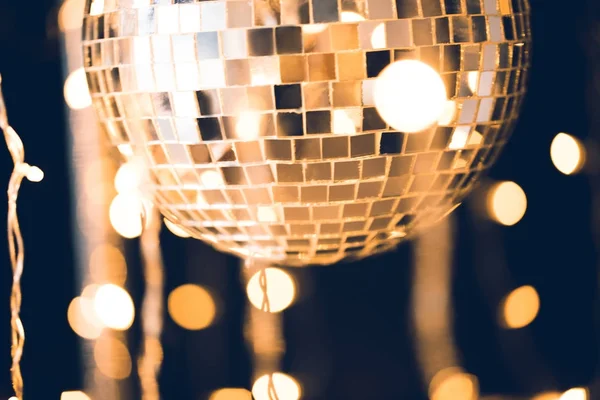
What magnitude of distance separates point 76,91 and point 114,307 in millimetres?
286

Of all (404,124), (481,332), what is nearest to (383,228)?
(404,124)

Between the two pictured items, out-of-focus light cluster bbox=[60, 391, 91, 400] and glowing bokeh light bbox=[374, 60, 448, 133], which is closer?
glowing bokeh light bbox=[374, 60, 448, 133]

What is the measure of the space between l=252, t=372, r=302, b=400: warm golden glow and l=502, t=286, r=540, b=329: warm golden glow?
0.98 feet

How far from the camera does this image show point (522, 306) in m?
0.87

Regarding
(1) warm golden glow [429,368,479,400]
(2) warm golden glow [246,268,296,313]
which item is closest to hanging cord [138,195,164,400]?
(2) warm golden glow [246,268,296,313]

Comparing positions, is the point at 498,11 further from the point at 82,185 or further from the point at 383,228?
the point at 82,185

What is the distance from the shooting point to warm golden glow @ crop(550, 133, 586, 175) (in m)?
0.83

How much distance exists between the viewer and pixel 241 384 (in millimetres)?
911

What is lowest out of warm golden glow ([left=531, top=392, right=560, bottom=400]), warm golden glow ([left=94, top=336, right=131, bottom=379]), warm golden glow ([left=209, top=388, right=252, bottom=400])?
warm golden glow ([left=531, top=392, right=560, bottom=400])

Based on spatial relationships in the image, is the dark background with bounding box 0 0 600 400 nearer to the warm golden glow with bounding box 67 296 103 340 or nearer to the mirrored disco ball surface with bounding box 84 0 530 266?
the warm golden glow with bounding box 67 296 103 340

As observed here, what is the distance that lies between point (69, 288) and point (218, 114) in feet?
1.92

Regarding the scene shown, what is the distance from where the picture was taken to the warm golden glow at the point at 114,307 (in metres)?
0.88

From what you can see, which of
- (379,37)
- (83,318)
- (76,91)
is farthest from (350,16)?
(83,318)

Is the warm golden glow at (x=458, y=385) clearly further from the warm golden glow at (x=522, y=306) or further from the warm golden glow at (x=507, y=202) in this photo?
the warm golden glow at (x=507, y=202)
